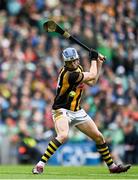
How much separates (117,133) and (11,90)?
2.84m

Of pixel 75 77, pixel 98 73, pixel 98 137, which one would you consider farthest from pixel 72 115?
pixel 98 73

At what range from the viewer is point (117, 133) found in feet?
74.1

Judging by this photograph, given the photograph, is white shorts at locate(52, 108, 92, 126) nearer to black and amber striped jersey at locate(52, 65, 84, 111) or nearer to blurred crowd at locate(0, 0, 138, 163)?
black and amber striped jersey at locate(52, 65, 84, 111)

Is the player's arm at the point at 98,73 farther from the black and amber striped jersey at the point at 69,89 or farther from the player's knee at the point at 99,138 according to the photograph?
the player's knee at the point at 99,138

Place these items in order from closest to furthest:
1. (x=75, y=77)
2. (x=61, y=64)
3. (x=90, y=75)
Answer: (x=75, y=77)
(x=90, y=75)
(x=61, y=64)

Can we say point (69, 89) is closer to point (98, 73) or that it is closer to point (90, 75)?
point (90, 75)

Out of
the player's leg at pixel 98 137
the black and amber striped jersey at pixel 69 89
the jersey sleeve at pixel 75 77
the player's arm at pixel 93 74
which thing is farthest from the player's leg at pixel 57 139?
the player's arm at pixel 93 74

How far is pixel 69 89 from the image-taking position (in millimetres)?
15180

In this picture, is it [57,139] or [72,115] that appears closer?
[57,139]

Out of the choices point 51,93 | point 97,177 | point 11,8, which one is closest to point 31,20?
point 11,8

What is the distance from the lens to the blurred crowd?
72.8 ft

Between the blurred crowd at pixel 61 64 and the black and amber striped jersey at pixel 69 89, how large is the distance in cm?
573

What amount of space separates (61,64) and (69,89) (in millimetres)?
9144

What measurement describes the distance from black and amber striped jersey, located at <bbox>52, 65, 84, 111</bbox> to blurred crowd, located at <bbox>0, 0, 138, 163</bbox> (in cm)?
573
